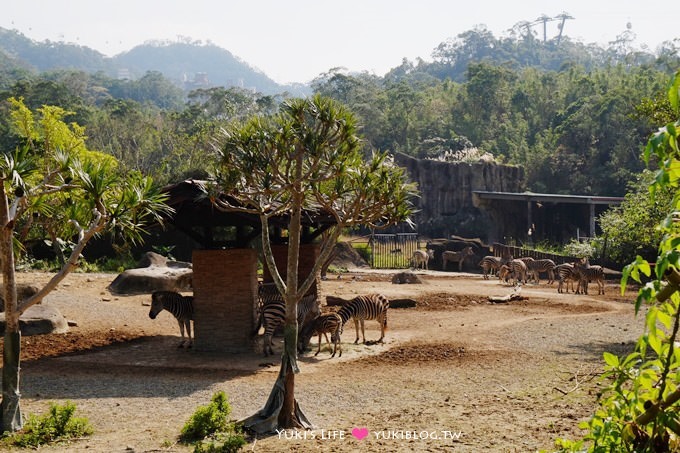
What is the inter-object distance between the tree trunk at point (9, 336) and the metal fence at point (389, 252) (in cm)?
2645

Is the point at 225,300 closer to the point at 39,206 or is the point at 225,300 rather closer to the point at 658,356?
the point at 39,206

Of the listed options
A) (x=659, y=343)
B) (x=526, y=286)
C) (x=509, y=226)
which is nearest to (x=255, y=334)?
(x=659, y=343)

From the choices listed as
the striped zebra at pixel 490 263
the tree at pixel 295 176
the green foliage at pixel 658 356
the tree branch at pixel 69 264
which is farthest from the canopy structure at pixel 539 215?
the green foliage at pixel 658 356

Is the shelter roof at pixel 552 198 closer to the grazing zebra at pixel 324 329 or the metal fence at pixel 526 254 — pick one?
the metal fence at pixel 526 254

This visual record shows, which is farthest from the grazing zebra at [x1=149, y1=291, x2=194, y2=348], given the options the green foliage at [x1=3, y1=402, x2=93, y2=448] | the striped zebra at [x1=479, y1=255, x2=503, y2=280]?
the striped zebra at [x1=479, y1=255, x2=503, y2=280]

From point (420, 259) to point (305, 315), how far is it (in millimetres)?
19497

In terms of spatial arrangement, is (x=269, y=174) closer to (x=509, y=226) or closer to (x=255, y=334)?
(x=255, y=334)

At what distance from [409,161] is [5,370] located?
40.2m

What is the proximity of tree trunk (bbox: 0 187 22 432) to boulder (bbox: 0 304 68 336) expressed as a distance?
269 inches

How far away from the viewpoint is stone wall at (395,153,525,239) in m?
47.1

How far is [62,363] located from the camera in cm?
1279

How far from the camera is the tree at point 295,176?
28.7 feet

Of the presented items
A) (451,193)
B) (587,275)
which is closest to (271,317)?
(587,275)

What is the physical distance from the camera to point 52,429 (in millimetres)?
8180
